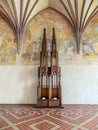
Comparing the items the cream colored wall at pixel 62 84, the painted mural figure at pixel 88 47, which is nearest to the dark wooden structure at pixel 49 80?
the cream colored wall at pixel 62 84

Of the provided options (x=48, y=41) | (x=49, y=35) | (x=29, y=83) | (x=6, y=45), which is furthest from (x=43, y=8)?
(x=29, y=83)

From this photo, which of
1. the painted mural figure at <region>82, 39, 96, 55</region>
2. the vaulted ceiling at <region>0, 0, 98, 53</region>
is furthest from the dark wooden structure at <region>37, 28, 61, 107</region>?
the painted mural figure at <region>82, 39, 96, 55</region>

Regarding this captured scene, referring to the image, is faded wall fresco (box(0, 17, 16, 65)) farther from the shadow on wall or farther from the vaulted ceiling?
the shadow on wall

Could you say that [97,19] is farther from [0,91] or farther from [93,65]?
[0,91]

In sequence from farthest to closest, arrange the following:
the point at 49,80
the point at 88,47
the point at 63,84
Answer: the point at 88,47 → the point at 63,84 → the point at 49,80

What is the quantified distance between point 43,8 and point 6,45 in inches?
117

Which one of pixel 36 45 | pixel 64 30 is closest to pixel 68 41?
pixel 64 30

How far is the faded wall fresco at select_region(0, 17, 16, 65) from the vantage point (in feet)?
22.4

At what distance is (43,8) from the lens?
7066 millimetres

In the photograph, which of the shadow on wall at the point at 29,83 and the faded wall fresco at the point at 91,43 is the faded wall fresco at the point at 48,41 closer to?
the faded wall fresco at the point at 91,43

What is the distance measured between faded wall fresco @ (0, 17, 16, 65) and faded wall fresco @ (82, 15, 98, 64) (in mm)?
3909

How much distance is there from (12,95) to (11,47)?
263cm

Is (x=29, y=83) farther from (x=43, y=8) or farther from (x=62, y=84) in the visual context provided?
(x=43, y=8)

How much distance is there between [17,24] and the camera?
6738 mm
